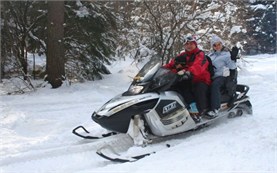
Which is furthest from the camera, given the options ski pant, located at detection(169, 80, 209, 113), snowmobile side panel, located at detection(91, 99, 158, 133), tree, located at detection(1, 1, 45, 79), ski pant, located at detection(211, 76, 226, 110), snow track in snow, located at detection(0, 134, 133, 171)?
tree, located at detection(1, 1, 45, 79)

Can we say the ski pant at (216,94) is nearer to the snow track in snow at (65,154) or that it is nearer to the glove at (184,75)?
the glove at (184,75)

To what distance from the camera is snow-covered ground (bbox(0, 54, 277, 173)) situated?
4078 millimetres

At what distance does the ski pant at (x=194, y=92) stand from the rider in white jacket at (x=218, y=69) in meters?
0.14

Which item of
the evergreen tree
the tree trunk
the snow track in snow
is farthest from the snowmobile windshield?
the evergreen tree

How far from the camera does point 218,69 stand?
5.88 metres

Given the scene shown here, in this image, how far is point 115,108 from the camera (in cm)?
468

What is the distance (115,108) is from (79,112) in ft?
6.93

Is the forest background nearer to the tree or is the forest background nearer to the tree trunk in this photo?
the tree

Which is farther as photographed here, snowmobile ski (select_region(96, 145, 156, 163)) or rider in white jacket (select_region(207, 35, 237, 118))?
rider in white jacket (select_region(207, 35, 237, 118))

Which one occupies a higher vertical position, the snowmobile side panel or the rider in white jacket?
the rider in white jacket

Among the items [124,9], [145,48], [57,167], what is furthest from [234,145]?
[124,9]

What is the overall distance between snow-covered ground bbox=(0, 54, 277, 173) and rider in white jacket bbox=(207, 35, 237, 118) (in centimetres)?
34

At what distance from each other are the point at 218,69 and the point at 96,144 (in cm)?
222

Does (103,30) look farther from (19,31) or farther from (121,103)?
(121,103)
